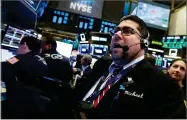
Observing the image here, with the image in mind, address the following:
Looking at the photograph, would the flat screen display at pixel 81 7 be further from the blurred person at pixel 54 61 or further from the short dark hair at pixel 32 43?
the short dark hair at pixel 32 43

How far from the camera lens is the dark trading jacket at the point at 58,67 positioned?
3.22m

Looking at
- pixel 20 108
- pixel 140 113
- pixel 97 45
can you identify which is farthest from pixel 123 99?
pixel 97 45

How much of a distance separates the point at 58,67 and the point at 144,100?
214cm

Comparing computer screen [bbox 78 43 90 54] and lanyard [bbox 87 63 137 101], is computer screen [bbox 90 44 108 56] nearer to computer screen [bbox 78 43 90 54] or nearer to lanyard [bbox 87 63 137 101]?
computer screen [bbox 78 43 90 54]

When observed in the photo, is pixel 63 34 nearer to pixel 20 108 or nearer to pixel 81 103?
pixel 20 108

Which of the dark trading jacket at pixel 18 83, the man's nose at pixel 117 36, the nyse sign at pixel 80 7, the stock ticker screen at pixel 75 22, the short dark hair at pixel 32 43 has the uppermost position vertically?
the nyse sign at pixel 80 7

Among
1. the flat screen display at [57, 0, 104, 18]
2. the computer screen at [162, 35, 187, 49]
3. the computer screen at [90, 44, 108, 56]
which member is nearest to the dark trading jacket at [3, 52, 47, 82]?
the computer screen at [90, 44, 108, 56]

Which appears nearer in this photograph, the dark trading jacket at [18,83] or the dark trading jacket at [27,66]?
the dark trading jacket at [18,83]

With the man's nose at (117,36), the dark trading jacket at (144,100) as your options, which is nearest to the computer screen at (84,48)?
the man's nose at (117,36)

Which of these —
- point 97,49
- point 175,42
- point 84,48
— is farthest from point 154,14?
point 84,48

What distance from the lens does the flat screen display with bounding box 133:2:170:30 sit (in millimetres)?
9422

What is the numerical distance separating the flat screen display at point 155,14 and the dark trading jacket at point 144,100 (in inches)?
328

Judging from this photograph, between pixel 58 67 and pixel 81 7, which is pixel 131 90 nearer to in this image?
pixel 58 67

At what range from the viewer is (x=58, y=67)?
3.31m
